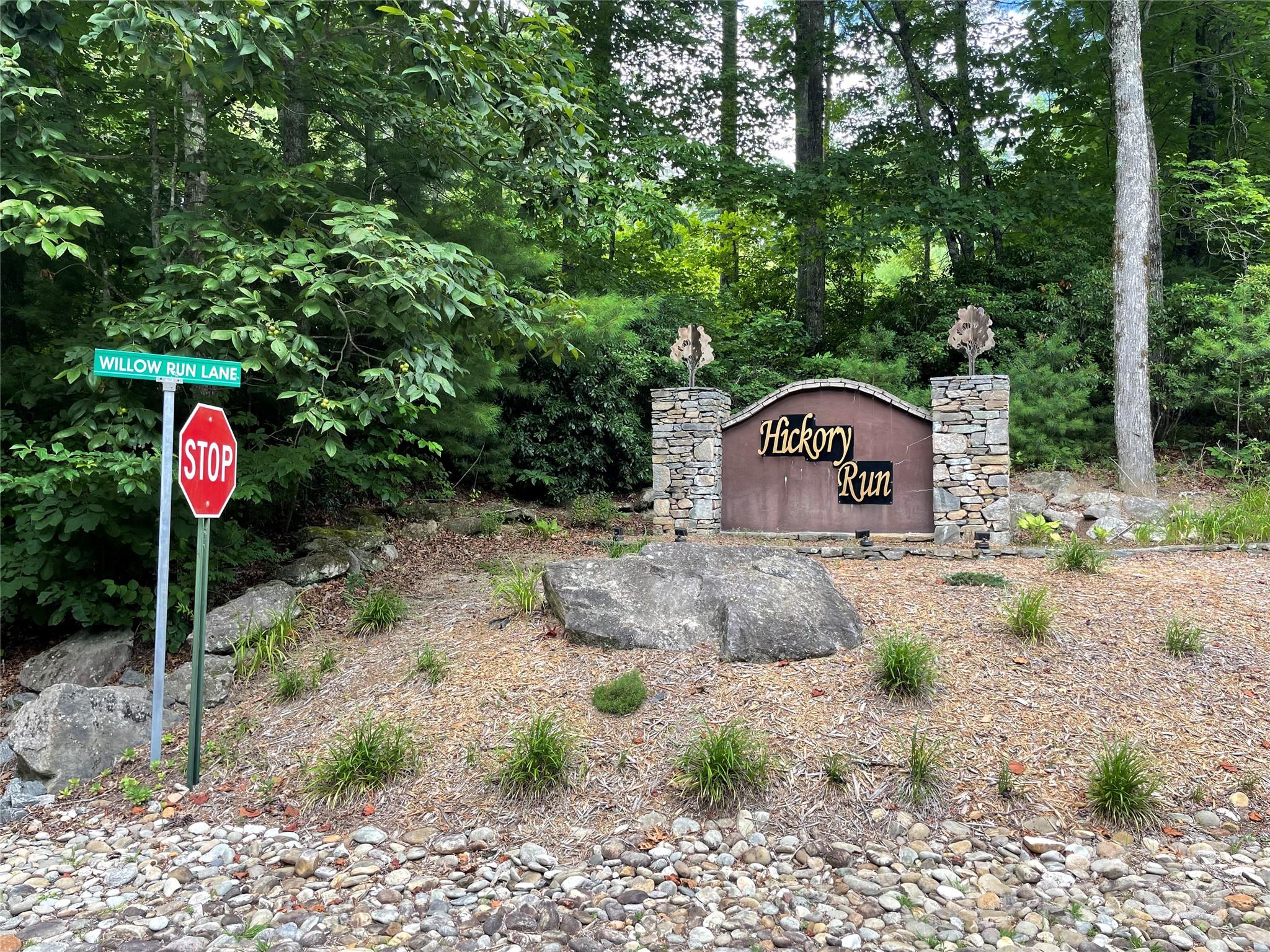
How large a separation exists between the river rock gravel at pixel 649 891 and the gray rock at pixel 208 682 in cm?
131

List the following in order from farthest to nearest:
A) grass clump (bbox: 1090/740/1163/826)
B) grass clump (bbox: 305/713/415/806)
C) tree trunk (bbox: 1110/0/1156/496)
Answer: tree trunk (bbox: 1110/0/1156/496) → grass clump (bbox: 305/713/415/806) → grass clump (bbox: 1090/740/1163/826)

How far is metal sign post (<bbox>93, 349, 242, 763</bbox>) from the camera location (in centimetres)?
367

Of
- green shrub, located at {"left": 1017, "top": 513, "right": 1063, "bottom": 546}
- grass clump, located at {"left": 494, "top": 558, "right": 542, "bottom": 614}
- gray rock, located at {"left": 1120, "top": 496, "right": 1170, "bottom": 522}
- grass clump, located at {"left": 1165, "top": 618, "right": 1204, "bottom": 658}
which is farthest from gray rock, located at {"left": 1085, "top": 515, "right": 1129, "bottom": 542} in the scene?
grass clump, located at {"left": 494, "top": 558, "right": 542, "bottom": 614}

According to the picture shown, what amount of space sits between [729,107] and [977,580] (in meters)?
12.1

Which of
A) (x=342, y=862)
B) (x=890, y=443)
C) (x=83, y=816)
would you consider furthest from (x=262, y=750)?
(x=890, y=443)

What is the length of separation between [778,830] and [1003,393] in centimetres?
614

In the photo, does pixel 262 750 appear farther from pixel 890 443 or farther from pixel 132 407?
pixel 890 443

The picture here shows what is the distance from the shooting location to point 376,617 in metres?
5.55

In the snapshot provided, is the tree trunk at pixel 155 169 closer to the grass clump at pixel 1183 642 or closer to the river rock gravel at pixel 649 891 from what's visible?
the river rock gravel at pixel 649 891

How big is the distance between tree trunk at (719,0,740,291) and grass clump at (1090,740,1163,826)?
37.3 feet

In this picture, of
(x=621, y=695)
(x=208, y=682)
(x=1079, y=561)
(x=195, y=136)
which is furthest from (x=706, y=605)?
(x=195, y=136)

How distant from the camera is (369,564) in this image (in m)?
7.15

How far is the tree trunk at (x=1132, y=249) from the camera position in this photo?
10.1m

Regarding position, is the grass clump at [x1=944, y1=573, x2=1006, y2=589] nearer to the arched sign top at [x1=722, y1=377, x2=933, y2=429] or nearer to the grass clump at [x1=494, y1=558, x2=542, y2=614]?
the arched sign top at [x1=722, y1=377, x2=933, y2=429]
